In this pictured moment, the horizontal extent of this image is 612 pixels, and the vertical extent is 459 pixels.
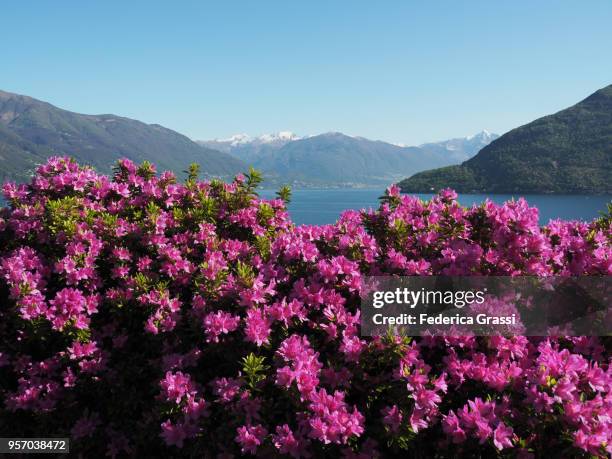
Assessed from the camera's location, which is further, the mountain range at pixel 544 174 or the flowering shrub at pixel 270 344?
the mountain range at pixel 544 174

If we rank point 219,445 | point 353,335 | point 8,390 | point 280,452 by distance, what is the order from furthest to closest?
point 8,390, point 353,335, point 219,445, point 280,452

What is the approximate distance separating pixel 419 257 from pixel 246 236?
236 centimetres

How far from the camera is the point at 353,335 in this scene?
3.99 meters

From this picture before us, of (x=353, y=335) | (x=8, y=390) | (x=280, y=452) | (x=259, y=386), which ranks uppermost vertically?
(x=353, y=335)

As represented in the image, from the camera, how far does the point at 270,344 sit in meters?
4.04

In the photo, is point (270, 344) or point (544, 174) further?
point (544, 174)

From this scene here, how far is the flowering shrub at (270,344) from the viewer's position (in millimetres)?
3336

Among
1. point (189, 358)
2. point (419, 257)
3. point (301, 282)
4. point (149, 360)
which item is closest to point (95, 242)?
point (149, 360)

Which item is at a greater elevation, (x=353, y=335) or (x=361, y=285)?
(x=361, y=285)

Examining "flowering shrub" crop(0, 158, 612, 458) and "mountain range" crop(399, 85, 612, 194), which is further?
"mountain range" crop(399, 85, 612, 194)

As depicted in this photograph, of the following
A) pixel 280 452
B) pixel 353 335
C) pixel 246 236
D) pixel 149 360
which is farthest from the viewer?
pixel 246 236

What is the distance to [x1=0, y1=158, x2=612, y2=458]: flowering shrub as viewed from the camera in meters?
3.34

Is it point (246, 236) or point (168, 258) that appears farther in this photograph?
point (246, 236)

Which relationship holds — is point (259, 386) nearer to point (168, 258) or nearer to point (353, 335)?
point (353, 335)
